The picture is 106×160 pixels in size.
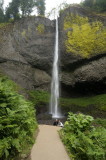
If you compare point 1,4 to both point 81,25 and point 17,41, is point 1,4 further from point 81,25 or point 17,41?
point 81,25

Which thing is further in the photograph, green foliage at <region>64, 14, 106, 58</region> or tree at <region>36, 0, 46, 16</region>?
tree at <region>36, 0, 46, 16</region>

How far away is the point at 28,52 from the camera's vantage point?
23516 mm

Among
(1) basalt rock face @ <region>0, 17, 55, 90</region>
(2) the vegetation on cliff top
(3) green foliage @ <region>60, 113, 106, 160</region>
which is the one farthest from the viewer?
(1) basalt rock face @ <region>0, 17, 55, 90</region>

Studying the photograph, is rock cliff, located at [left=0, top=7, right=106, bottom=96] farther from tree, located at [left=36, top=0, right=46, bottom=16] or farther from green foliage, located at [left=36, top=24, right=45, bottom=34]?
tree, located at [left=36, top=0, right=46, bottom=16]

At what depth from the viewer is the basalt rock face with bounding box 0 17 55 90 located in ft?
74.5

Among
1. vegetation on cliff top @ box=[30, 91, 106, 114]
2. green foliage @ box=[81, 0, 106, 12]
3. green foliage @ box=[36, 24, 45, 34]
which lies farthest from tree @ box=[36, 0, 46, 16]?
vegetation on cliff top @ box=[30, 91, 106, 114]

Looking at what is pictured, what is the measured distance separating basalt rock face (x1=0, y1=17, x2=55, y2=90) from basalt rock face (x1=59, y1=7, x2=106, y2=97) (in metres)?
2.18

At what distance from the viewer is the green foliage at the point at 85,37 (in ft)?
70.5

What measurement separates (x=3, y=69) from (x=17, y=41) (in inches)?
176

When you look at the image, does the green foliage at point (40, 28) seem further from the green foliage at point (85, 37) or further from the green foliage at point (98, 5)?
the green foliage at point (98, 5)

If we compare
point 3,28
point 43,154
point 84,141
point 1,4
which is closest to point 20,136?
point 43,154

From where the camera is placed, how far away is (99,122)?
48.4ft

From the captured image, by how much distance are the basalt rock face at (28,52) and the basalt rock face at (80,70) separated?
7.15 feet

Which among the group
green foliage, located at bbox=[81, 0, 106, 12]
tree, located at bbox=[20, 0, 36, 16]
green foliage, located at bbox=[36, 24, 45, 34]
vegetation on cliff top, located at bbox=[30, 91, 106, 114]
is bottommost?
vegetation on cliff top, located at bbox=[30, 91, 106, 114]
